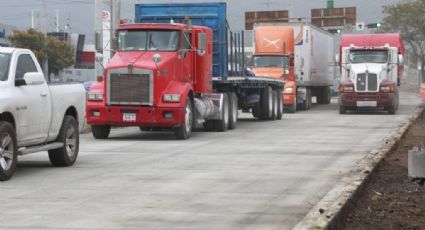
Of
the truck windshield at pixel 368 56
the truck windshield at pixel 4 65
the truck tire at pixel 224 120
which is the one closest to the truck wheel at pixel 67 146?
the truck windshield at pixel 4 65

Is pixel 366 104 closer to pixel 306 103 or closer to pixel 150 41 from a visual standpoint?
pixel 306 103

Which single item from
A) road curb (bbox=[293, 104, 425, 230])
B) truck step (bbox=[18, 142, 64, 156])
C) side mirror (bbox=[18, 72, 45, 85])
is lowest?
road curb (bbox=[293, 104, 425, 230])

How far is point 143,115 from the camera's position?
61.8ft

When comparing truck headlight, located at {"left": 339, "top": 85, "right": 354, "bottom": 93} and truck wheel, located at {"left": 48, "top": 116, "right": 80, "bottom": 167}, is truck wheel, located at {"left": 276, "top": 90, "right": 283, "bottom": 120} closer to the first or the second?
truck headlight, located at {"left": 339, "top": 85, "right": 354, "bottom": 93}

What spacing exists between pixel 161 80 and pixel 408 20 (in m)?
61.8

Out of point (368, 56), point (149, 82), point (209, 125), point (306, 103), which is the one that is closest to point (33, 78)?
point (149, 82)

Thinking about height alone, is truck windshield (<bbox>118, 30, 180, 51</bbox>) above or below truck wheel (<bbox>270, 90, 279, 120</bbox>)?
above

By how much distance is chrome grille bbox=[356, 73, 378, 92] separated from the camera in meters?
32.0

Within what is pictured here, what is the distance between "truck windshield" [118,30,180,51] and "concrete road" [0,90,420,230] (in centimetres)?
232

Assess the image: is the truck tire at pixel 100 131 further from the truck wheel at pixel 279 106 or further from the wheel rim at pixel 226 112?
the truck wheel at pixel 279 106

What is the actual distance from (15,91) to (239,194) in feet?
12.3

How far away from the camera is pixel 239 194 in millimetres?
10414

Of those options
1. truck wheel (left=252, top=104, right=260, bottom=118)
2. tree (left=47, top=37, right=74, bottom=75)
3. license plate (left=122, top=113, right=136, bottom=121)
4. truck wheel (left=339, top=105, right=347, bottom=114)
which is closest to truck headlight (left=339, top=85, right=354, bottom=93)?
truck wheel (left=339, top=105, right=347, bottom=114)

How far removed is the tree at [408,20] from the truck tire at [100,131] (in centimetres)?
5977
